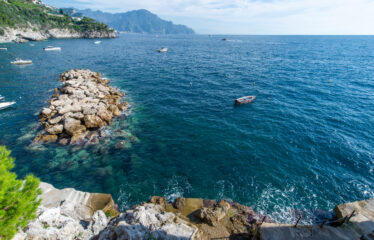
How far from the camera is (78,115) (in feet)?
101

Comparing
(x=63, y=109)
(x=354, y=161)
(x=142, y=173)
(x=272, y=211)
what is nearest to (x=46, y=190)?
(x=142, y=173)

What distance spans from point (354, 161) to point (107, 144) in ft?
122

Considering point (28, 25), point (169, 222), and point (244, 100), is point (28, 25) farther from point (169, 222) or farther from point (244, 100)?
point (169, 222)

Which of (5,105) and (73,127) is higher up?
(5,105)

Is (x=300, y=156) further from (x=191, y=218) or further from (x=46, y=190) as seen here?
(x=46, y=190)

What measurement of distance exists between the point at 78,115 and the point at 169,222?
85.9ft

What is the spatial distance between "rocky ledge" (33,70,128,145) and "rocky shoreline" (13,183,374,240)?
12.6 meters

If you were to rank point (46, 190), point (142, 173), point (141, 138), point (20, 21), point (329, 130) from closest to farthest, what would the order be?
point (46, 190) < point (142, 173) < point (141, 138) < point (329, 130) < point (20, 21)

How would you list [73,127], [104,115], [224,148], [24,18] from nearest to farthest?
[224,148]
[73,127]
[104,115]
[24,18]

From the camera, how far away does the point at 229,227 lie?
15734 mm

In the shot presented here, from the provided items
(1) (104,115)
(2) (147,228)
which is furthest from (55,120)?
(2) (147,228)

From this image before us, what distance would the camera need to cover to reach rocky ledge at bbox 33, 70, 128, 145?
28469 mm

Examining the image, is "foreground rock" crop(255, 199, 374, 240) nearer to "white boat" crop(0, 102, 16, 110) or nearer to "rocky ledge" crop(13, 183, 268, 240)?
"rocky ledge" crop(13, 183, 268, 240)

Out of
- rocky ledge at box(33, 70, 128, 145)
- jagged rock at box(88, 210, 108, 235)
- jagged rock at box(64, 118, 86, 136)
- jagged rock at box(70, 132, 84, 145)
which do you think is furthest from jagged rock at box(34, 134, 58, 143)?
jagged rock at box(88, 210, 108, 235)
